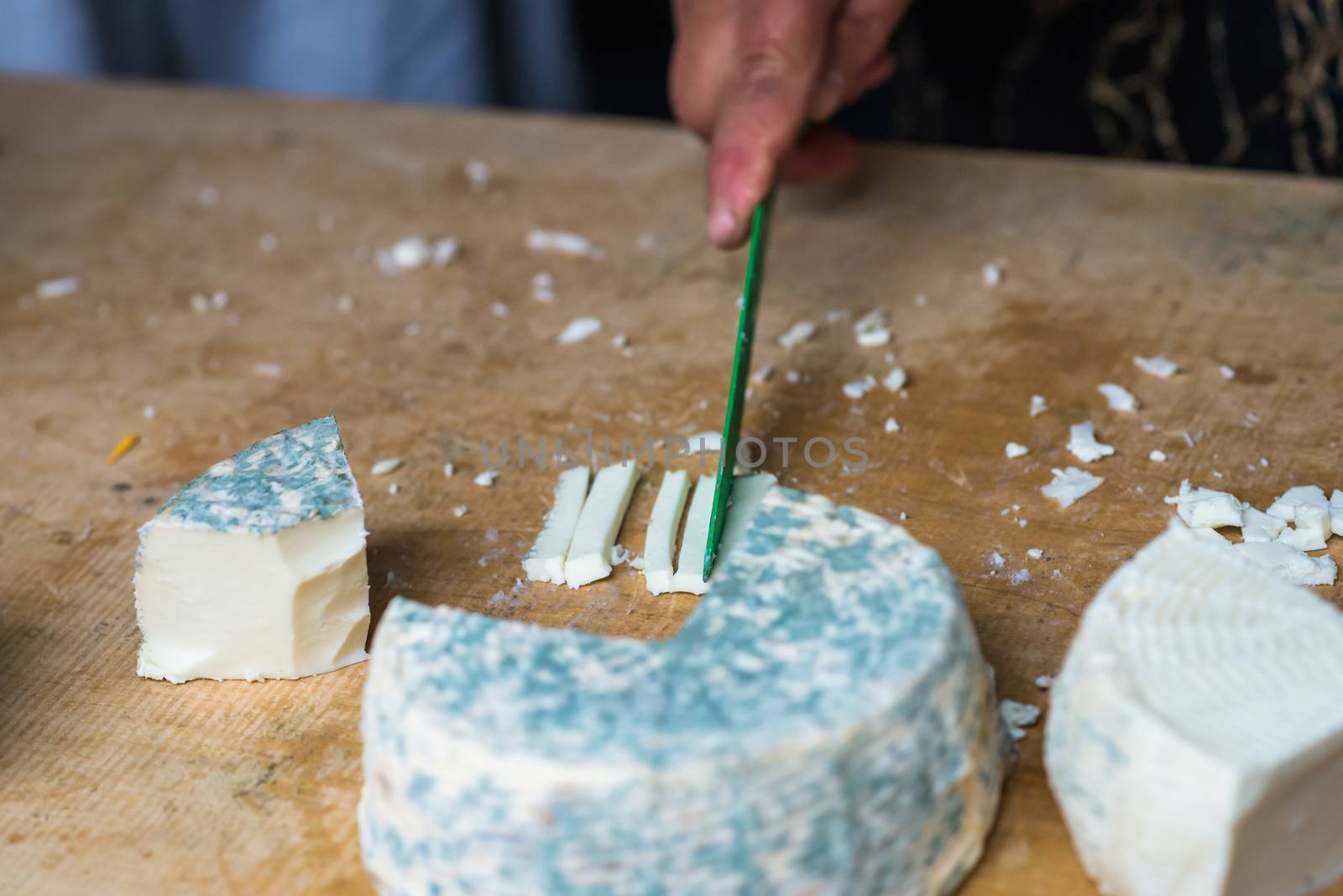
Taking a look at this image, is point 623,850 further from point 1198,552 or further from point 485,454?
point 485,454

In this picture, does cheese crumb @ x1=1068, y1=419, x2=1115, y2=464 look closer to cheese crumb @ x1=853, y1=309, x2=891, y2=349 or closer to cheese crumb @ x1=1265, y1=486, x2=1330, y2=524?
cheese crumb @ x1=1265, y1=486, x2=1330, y2=524

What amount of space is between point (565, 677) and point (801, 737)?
0.65 ft

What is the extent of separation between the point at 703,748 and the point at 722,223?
35.3 inches

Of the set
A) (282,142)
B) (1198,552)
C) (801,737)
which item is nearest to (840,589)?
(801,737)

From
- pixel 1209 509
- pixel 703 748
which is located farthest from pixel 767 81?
pixel 703 748

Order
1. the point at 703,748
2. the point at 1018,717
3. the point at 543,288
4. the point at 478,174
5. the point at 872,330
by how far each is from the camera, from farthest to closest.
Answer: the point at 478,174 → the point at 543,288 → the point at 872,330 → the point at 1018,717 → the point at 703,748

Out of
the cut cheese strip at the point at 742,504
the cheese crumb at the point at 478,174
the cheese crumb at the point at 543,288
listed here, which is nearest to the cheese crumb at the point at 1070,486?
the cut cheese strip at the point at 742,504

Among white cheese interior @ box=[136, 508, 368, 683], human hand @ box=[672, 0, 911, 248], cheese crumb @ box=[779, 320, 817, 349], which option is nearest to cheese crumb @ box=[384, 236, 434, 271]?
human hand @ box=[672, 0, 911, 248]

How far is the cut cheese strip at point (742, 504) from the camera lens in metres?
1.42

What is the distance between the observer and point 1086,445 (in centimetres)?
156

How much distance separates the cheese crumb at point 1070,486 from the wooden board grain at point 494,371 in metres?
0.02

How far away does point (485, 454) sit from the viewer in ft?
5.34

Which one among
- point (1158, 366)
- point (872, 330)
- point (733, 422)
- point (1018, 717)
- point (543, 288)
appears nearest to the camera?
point (1018, 717)

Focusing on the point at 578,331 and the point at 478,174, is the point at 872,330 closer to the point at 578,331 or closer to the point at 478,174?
the point at 578,331
